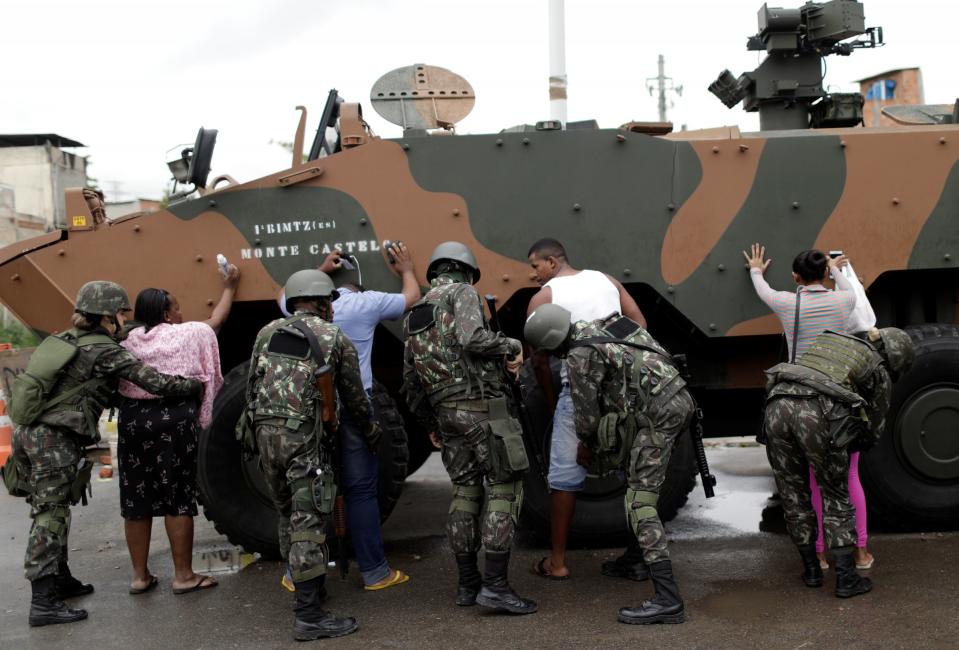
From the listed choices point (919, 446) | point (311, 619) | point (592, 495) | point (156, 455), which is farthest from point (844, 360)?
point (156, 455)

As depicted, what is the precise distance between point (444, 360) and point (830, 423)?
5.31 ft

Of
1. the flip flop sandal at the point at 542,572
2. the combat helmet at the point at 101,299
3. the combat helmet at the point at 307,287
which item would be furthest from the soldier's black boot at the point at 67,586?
the flip flop sandal at the point at 542,572

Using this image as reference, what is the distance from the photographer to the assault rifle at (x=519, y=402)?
15.2ft

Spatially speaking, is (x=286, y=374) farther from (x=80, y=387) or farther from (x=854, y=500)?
(x=854, y=500)

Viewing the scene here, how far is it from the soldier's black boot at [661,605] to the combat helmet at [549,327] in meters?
0.97

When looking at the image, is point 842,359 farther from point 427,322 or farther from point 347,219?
point 347,219

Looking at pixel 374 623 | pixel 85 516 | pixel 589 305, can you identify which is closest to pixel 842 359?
pixel 589 305

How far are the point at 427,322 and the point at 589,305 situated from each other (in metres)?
0.73

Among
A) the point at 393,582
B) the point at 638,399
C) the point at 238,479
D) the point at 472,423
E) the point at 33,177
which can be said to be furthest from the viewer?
the point at 33,177

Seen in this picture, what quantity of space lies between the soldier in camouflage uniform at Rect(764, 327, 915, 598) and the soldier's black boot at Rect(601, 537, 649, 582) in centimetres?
70

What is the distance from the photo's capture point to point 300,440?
412 cm

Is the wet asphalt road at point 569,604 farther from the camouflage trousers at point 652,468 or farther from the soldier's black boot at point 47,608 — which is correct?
the camouflage trousers at point 652,468

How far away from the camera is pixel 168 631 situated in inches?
170

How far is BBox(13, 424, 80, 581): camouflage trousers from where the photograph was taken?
4.47 meters
